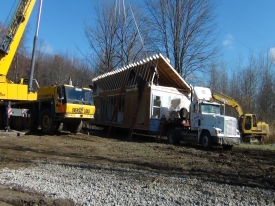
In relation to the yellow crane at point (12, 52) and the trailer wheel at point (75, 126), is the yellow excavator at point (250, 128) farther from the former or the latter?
the yellow crane at point (12, 52)

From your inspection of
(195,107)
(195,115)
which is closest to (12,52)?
(195,107)

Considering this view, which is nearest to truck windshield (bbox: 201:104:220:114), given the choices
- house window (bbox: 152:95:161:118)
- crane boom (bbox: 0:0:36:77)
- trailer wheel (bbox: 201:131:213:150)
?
trailer wheel (bbox: 201:131:213:150)

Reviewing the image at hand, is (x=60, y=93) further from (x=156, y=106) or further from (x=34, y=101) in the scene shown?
(x=156, y=106)

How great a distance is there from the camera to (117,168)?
9.60 metres

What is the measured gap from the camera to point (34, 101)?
20891mm

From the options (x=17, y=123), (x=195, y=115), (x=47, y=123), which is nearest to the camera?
(x=195, y=115)

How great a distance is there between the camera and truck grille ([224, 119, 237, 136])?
1647 cm

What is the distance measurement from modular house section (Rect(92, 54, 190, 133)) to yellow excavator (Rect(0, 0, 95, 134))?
3.31 metres

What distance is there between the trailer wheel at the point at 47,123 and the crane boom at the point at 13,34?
365cm

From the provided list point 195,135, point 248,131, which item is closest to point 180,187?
point 195,135

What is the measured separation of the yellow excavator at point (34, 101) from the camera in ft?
61.6

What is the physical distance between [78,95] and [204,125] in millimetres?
7385

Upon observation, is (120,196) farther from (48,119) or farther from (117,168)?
(48,119)

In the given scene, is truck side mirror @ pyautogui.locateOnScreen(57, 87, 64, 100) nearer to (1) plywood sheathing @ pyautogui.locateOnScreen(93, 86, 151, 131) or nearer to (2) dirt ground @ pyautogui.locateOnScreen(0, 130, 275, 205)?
→ (2) dirt ground @ pyautogui.locateOnScreen(0, 130, 275, 205)
